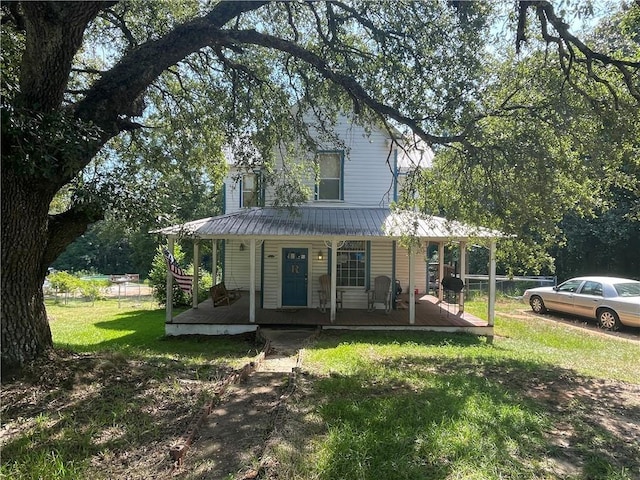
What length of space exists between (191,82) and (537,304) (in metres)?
13.8

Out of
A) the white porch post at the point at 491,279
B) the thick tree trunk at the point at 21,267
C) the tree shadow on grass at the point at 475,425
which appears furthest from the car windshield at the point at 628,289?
the thick tree trunk at the point at 21,267

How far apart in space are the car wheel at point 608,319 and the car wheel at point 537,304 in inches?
112

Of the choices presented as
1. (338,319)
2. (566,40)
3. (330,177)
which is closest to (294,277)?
(338,319)

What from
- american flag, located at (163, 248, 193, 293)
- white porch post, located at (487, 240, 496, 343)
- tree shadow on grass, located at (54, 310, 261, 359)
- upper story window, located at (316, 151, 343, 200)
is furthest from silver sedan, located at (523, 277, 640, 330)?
american flag, located at (163, 248, 193, 293)

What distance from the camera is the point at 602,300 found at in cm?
1305

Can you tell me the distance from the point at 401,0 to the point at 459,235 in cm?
580

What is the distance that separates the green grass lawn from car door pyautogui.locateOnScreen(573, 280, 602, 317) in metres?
6.09

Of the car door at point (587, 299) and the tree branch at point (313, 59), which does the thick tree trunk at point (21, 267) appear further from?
the car door at point (587, 299)

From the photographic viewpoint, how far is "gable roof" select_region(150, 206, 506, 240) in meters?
11.0

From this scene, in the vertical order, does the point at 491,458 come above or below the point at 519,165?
below

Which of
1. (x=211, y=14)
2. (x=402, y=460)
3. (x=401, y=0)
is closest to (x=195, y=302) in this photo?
(x=211, y=14)

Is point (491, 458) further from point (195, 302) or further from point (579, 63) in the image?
point (195, 302)

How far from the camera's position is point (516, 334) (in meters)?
12.2

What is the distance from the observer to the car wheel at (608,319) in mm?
12573
